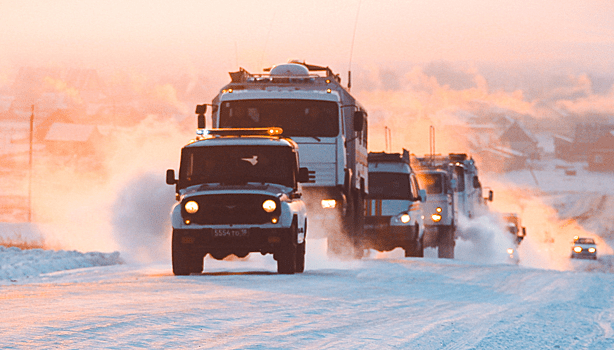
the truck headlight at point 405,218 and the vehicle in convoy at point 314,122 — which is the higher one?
the vehicle in convoy at point 314,122

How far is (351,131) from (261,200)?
18.3 ft

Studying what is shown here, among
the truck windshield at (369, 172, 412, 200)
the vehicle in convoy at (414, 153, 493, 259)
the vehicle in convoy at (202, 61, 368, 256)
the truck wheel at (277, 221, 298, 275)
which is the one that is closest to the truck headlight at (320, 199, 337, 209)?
the vehicle in convoy at (202, 61, 368, 256)

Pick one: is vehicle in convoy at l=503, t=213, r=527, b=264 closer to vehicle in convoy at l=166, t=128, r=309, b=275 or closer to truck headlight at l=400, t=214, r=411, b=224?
truck headlight at l=400, t=214, r=411, b=224

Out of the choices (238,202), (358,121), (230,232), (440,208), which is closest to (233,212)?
(238,202)

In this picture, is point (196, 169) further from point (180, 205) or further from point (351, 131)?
point (351, 131)

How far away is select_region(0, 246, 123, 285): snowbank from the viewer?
52.2ft

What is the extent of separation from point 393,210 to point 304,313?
49.2ft

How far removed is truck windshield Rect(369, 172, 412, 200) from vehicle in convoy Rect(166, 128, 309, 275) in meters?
8.89

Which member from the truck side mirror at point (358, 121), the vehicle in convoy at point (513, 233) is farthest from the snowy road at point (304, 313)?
the vehicle in convoy at point (513, 233)

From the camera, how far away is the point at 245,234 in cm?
1423

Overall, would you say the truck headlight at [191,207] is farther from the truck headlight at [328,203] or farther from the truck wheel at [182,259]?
the truck headlight at [328,203]

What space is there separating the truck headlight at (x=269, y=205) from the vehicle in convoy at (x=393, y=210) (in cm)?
955

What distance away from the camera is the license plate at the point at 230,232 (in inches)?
560

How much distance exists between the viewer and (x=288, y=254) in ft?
47.6
